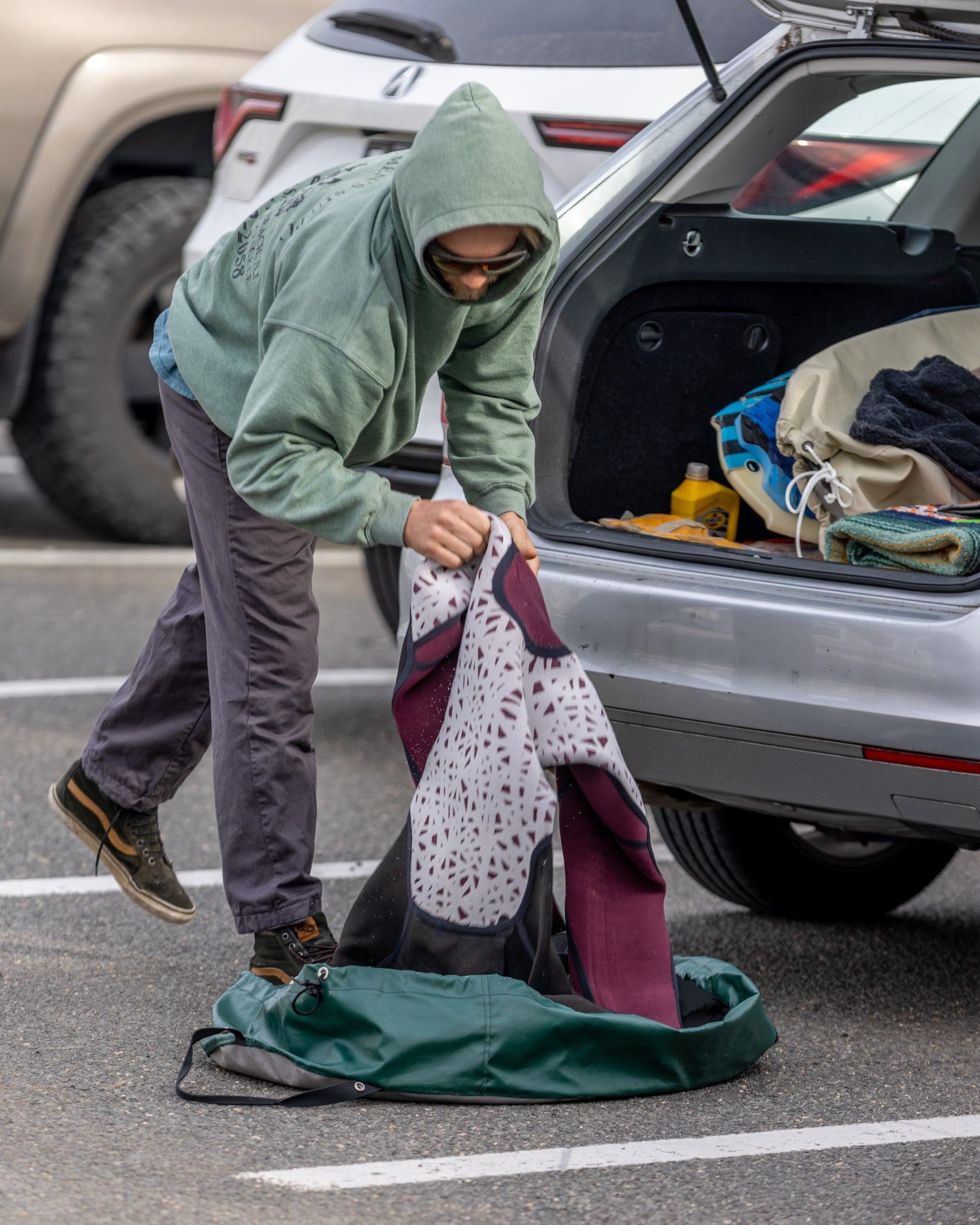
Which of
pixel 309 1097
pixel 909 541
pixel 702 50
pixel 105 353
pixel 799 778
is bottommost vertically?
pixel 105 353

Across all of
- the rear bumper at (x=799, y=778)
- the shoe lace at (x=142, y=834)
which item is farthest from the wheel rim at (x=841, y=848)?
the shoe lace at (x=142, y=834)

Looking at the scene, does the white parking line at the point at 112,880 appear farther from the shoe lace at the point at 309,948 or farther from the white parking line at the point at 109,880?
the shoe lace at the point at 309,948

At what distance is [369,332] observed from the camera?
256 centimetres

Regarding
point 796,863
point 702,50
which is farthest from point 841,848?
point 702,50

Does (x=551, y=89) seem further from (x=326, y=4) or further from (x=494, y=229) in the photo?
(x=326, y=4)

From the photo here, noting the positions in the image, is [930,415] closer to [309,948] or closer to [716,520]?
[716,520]

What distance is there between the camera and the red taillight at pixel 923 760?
108 inches

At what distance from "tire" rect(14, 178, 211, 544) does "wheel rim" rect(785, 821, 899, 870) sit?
3.61 metres

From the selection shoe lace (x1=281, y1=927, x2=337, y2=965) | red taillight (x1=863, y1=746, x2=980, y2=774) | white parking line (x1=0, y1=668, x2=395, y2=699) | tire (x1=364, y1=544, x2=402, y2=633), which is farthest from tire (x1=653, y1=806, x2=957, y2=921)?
white parking line (x1=0, y1=668, x2=395, y2=699)

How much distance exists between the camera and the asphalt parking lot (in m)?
2.43

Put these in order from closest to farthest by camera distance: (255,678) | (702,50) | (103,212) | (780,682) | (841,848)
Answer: (780,682) < (255,678) < (702,50) < (841,848) < (103,212)

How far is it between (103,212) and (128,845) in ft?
12.1

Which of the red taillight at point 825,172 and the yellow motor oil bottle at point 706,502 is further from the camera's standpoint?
the red taillight at point 825,172

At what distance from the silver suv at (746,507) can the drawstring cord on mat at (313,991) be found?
0.65m
